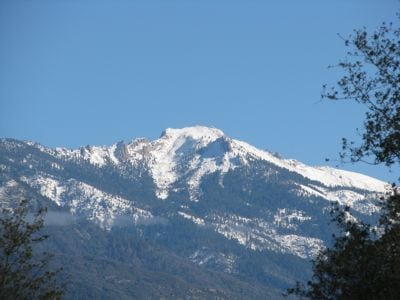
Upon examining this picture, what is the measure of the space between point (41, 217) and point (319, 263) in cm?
2054

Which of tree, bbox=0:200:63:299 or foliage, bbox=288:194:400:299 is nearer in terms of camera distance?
foliage, bbox=288:194:400:299

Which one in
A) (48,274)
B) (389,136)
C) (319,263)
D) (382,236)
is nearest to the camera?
(389,136)

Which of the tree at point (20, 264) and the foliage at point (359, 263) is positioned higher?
the foliage at point (359, 263)

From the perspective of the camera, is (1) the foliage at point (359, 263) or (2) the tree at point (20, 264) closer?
(1) the foliage at point (359, 263)

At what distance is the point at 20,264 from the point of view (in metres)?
64.1

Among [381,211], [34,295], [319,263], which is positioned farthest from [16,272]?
[381,211]

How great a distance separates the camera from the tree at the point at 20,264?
6359cm

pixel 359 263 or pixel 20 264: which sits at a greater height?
pixel 359 263

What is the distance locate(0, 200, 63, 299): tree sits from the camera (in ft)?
209

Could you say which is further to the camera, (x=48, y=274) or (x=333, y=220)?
(x=48, y=274)

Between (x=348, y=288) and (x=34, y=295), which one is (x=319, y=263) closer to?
(x=348, y=288)

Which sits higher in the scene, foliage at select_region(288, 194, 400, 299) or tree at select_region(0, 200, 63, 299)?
foliage at select_region(288, 194, 400, 299)

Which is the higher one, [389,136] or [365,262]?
[389,136]

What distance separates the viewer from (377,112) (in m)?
49.6
